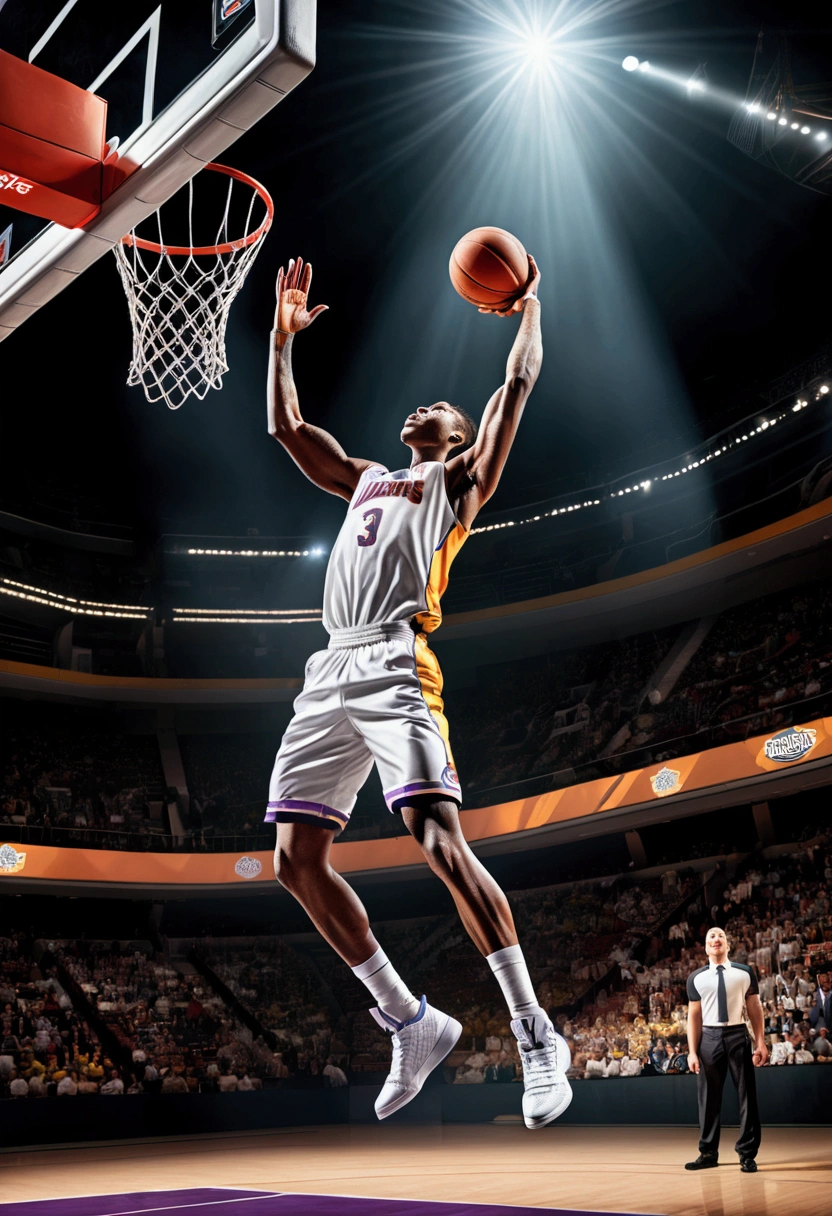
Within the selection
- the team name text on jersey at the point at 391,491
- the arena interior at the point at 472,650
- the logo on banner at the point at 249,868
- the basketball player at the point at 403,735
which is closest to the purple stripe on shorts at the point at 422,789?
the basketball player at the point at 403,735

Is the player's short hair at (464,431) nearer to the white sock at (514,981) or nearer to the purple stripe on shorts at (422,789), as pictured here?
the purple stripe on shorts at (422,789)

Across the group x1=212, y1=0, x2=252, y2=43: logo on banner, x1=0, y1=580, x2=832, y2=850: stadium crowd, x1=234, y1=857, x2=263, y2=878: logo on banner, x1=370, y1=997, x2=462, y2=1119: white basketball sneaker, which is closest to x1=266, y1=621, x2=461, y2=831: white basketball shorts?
x1=370, y1=997, x2=462, y2=1119: white basketball sneaker

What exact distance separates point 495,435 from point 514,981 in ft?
6.07

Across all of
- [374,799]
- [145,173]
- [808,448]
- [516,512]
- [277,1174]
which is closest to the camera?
[145,173]

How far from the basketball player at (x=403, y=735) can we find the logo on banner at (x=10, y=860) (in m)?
16.8

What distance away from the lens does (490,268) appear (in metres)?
3.95

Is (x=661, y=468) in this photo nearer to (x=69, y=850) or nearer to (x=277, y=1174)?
(x=69, y=850)

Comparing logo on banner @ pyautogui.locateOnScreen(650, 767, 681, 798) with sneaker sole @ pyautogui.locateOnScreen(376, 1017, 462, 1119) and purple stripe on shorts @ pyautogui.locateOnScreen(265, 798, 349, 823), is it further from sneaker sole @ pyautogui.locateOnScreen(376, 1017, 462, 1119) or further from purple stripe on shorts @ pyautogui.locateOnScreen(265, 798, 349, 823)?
purple stripe on shorts @ pyautogui.locateOnScreen(265, 798, 349, 823)

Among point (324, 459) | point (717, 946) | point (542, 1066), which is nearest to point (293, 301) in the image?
point (324, 459)

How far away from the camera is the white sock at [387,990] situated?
3559 mm

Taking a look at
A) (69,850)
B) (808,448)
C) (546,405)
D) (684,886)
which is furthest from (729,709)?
(69,850)

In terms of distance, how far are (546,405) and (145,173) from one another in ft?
60.5

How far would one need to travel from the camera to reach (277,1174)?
35.6ft

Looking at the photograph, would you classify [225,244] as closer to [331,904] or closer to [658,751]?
[331,904]
